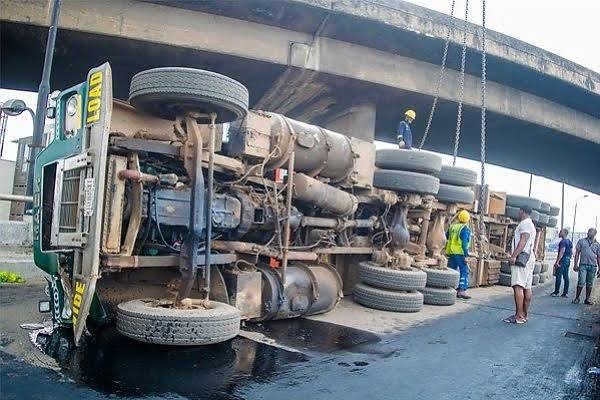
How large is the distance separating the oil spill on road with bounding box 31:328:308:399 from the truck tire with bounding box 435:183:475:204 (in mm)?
4600

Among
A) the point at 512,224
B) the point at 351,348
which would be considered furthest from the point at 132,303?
the point at 512,224

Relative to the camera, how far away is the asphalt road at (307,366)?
2.75 meters

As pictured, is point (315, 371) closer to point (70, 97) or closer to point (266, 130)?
point (266, 130)

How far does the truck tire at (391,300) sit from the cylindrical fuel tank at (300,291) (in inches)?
24.5

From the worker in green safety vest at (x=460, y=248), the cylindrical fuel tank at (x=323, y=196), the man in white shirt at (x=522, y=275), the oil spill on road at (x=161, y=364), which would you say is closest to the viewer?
the oil spill on road at (x=161, y=364)

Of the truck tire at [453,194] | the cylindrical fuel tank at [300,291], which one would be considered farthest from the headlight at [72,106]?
the truck tire at [453,194]

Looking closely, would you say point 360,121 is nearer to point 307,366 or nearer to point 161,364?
point 307,366

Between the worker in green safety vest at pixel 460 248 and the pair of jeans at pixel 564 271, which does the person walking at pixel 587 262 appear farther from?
the worker in green safety vest at pixel 460 248

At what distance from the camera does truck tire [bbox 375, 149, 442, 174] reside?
21.0 ft

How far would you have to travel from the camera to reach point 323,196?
5.37 meters

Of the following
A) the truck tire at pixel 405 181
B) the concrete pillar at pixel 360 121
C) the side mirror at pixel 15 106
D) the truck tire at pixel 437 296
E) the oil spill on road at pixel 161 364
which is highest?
the concrete pillar at pixel 360 121

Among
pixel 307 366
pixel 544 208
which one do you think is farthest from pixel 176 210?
pixel 544 208

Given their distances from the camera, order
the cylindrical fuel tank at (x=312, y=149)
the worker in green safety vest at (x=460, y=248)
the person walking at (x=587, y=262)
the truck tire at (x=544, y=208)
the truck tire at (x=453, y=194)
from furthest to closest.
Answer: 1. the truck tire at (x=544, y=208)
2. the person walking at (x=587, y=262)
3. the worker in green safety vest at (x=460, y=248)
4. the truck tire at (x=453, y=194)
5. the cylindrical fuel tank at (x=312, y=149)

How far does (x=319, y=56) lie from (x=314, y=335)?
7194 mm
